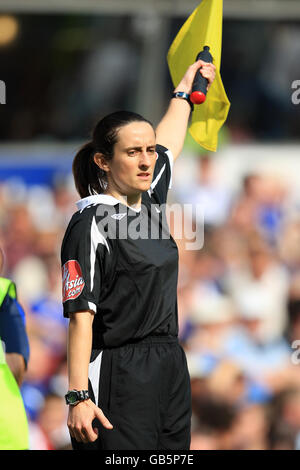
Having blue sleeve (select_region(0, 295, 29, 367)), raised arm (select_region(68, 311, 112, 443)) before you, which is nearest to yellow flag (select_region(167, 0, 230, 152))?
blue sleeve (select_region(0, 295, 29, 367))

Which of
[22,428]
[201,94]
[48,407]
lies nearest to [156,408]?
[22,428]

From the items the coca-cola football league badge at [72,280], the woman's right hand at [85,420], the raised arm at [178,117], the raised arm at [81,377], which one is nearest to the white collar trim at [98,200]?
the coca-cola football league badge at [72,280]

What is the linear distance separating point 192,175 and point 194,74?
12.3 feet

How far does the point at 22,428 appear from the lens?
3311 mm

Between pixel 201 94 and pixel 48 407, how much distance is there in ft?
10.4

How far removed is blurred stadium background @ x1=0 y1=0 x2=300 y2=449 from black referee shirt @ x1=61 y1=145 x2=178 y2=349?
310 cm

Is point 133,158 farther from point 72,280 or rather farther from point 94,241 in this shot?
point 72,280

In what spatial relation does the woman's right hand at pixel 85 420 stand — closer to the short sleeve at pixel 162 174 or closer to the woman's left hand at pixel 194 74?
the short sleeve at pixel 162 174

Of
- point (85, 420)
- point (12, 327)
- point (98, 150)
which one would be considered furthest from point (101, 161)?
point (85, 420)

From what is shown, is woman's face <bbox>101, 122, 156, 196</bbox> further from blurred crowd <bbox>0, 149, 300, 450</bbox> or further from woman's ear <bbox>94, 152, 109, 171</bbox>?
blurred crowd <bbox>0, 149, 300, 450</bbox>

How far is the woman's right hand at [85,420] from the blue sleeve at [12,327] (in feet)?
2.15

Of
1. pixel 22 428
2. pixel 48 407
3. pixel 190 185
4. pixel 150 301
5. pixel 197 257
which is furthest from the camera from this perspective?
pixel 190 185

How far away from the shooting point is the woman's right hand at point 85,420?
286 cm
